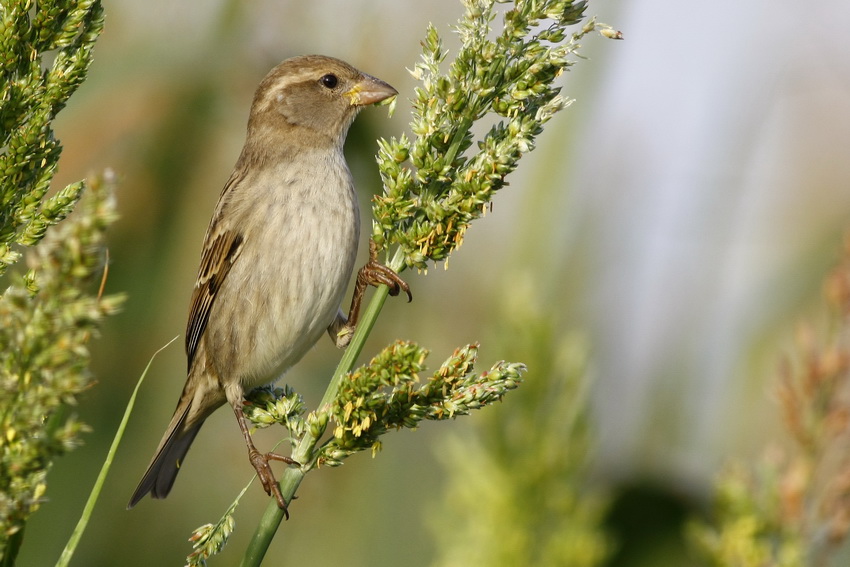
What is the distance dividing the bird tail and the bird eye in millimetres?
1292

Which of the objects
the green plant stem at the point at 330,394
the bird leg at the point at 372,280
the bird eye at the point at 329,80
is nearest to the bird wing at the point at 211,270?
the bird eye at the point at 329,80

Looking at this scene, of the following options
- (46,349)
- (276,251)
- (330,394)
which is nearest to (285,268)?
(276,251)

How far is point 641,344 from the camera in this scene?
11.6ft

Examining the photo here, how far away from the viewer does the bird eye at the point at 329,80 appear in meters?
3.64

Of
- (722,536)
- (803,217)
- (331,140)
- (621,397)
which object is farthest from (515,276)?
(803,217)

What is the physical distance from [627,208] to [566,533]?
1577mm

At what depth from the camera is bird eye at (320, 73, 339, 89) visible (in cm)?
364

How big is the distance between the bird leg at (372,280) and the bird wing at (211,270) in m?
0.74

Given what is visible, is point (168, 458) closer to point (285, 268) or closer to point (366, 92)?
point (285, 268)

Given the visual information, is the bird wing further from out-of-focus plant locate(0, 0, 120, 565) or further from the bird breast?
out-of-focus plant locate(0, 0, 120, 565)

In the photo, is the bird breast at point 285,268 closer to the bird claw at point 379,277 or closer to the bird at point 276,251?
the bird at point 276,251

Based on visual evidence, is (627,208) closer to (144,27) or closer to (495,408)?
(495,408)

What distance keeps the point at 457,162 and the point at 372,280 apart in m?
0.89

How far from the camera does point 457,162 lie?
166cm
